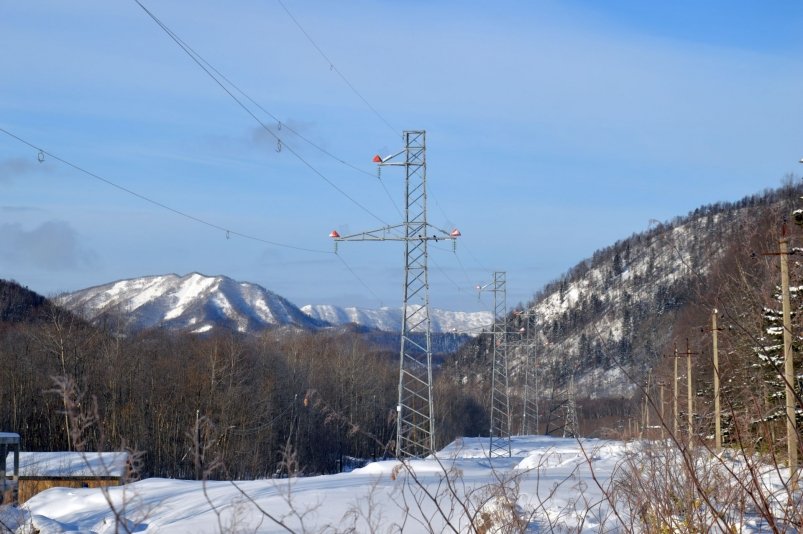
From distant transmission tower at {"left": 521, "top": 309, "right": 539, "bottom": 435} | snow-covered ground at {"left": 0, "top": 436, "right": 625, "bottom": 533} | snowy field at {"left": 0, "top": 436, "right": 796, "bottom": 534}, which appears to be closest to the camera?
snowy field at {"left": 0, "top": 436, "right": 796, "bottom": 534}

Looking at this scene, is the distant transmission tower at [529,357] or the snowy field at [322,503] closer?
the snowy field at [322,503]

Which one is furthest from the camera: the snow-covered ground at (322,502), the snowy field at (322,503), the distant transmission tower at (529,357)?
the distant transmission tower at (529,357)

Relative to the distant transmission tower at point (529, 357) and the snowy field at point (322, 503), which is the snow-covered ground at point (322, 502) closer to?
the snowy field at point (322, 503)

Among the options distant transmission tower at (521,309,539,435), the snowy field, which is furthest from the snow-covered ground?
distant transmission tower at (521,309,539,435)

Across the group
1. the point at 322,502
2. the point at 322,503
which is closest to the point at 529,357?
the point at 322,502

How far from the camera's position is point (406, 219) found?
27.5m

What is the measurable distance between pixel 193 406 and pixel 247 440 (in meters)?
4.17

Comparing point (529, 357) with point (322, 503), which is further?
point (529, 357)

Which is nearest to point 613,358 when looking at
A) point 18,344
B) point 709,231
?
point 18,344

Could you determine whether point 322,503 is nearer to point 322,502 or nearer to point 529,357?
point 322,502

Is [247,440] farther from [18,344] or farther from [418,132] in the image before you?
[418,132]

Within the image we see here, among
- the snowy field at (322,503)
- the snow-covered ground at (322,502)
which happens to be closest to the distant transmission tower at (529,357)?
the snow-covered ground at (322,502)

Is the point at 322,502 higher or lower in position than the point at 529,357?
lower

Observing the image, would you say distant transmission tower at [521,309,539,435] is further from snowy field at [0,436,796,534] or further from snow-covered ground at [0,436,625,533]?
snowy field at [0,436,796,534]
